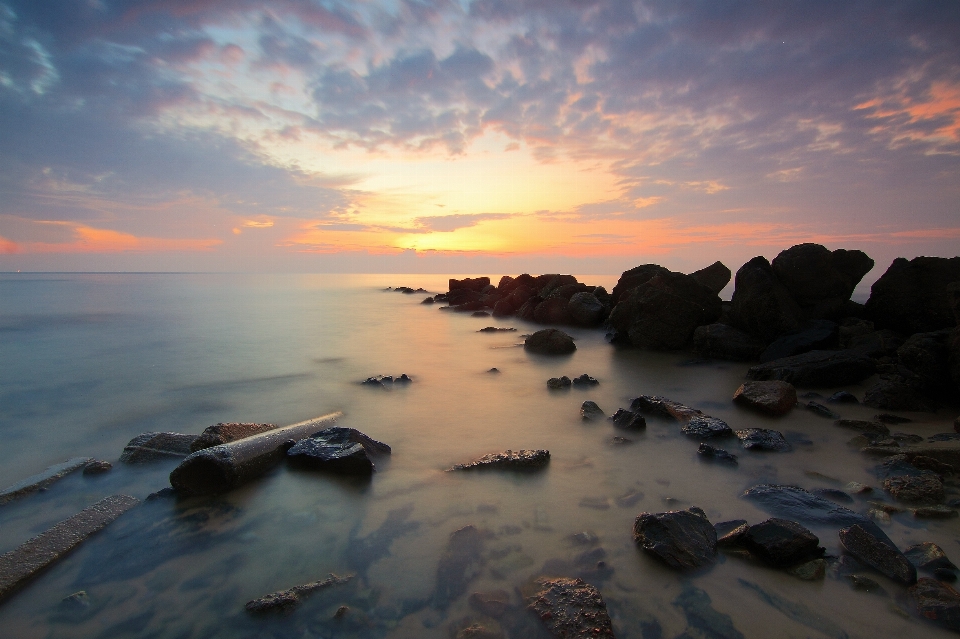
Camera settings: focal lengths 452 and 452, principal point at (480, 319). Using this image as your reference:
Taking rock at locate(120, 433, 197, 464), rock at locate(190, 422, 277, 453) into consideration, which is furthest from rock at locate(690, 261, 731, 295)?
rock at locate(120, 433, 197, 464)

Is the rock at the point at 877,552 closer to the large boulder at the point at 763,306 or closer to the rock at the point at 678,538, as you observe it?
the rock at the point at 678,538

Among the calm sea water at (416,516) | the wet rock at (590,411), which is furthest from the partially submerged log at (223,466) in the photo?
the wet rock at (590,411)

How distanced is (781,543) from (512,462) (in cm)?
264

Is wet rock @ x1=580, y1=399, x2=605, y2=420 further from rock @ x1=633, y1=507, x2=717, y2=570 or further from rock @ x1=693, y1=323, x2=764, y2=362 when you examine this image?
rock @ x1=693, y1=323, x2=764, y2=362

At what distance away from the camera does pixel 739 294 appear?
11.8m

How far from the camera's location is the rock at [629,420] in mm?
6371

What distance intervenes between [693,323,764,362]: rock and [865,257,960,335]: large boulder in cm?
330

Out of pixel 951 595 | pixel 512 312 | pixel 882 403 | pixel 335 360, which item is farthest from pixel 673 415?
pixel 512 312

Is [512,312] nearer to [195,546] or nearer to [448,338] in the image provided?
[448,338]

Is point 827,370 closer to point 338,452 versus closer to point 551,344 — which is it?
point 551,344

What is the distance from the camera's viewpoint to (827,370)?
8.30 metres

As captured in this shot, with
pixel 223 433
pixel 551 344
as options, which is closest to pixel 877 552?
pixel 223 433

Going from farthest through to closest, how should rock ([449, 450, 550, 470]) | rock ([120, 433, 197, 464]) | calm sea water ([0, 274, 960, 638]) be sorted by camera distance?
1. rock ([120, 433, 197, 464])
2. rock ([449, 450, 550, 470])
3. calm sea water ([0, 274, 960, 638])

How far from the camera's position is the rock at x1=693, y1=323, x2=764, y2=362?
441 inches
